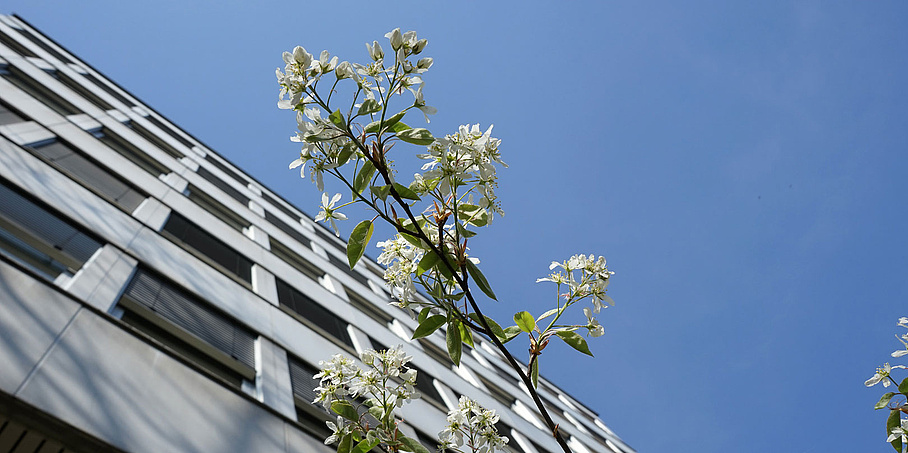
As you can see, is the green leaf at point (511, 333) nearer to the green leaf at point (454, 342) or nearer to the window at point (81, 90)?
the green leaf at point (454, 342)

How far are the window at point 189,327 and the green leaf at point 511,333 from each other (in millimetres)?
3966

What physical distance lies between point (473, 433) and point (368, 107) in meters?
1.08

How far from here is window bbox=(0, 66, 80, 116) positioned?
868 cm

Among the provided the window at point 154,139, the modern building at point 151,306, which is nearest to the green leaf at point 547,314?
the modern building at point 151,306

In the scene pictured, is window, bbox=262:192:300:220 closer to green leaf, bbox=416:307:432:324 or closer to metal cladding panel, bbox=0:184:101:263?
metal cladding panel, bbox=0:184:101:263

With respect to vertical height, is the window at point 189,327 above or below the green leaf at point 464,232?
above

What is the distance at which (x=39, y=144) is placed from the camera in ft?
22.5

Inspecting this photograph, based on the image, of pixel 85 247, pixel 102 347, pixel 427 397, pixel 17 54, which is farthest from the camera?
pixel 17 54

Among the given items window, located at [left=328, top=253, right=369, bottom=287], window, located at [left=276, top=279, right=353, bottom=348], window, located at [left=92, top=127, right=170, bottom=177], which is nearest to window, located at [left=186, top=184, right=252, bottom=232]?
window, located at [left=92, top=127, right=170, bottom=177]

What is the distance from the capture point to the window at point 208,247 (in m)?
7.38

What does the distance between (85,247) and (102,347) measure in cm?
188

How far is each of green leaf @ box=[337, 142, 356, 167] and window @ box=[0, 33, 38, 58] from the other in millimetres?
13323

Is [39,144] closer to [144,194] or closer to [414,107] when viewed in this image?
[144,194]

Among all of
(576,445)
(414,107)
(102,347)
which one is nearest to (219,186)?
(102,347)
